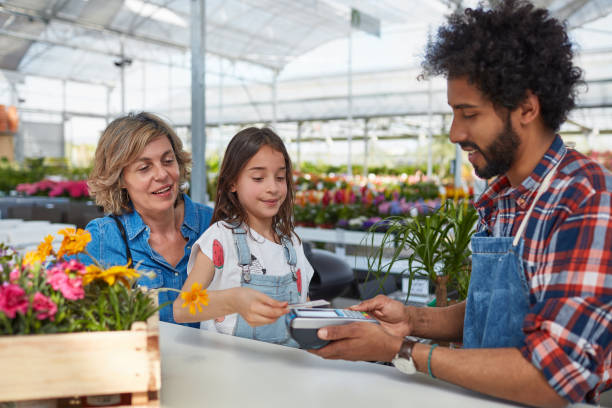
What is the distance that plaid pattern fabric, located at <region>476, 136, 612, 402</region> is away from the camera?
94 cm

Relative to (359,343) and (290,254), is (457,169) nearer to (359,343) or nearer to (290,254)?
(290,254)

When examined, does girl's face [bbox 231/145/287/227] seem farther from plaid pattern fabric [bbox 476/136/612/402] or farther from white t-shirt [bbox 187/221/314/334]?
plaid pattern fabric [bbox 476/136/612/402]

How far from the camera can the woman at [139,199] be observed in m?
1.90

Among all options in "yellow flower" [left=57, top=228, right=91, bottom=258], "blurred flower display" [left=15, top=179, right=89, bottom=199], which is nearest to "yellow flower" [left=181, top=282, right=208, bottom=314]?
"yellow flower" [left=57, top=228, right=91, bottom=258]

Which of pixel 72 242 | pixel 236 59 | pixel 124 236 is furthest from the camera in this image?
pixel 236 59

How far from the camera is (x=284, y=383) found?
1.11 meters

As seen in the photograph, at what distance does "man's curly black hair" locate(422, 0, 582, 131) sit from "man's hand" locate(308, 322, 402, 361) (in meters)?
0.56

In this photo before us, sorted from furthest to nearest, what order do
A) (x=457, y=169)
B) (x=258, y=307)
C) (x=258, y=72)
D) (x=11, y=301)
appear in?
(x=258, y=72)
(x=457, y=169)
(x=258, y=307)
(x=11, y=301)

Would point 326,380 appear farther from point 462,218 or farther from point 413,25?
point 413,25

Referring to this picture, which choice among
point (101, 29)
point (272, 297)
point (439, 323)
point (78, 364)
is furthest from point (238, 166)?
point (101, 29)

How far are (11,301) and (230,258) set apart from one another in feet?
3.08

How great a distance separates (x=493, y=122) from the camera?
1127mm

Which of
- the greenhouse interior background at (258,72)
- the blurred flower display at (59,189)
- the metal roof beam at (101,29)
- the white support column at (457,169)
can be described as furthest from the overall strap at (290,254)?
the metal roof beam at (101,29)

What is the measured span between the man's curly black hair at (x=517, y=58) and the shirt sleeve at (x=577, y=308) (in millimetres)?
254
